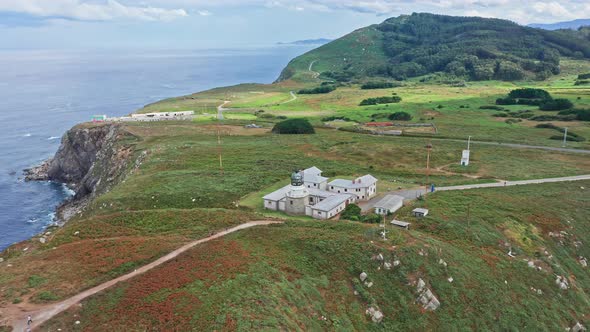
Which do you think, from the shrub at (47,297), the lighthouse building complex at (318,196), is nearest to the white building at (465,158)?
the lighthouse building complex at (318,196)

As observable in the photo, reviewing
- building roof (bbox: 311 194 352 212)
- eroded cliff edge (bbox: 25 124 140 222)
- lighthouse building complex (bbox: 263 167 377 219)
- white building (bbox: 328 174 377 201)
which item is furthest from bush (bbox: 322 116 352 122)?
building roof (bbox: 311 194 352 212)

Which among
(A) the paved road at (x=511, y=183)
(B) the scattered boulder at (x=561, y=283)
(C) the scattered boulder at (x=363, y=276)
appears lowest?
(B) the scattered boulder at (x=561, y=283)

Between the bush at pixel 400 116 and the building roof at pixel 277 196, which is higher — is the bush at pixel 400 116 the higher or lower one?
the higher one

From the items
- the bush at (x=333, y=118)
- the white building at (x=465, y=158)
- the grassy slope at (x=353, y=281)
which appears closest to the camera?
the grassy slope at (x=353, y=281)

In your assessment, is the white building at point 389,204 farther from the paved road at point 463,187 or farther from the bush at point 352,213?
the bush at point 352,213

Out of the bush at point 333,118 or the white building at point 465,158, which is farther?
the bush at point 333,118

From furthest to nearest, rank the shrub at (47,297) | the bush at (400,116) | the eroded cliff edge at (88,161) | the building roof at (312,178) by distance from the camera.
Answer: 1. the bush at (400,116)
2. the eroded cliff edge at (88,161)
3. the building roof at (312,178)
4. the shrub at (47,297)

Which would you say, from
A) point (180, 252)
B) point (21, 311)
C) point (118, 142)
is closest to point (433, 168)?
point (180, 252)
